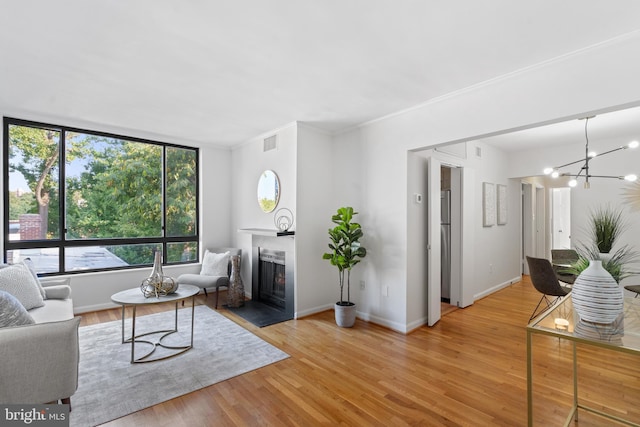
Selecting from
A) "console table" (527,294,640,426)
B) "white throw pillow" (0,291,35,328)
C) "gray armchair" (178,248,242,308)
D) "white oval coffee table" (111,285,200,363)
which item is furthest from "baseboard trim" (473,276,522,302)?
"white throw pillow" (0,291,35,328)

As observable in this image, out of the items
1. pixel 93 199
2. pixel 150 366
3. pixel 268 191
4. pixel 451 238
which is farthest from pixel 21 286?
pixel 451 238

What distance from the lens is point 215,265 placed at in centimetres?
491

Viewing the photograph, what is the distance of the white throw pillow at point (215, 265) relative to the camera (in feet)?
15.9

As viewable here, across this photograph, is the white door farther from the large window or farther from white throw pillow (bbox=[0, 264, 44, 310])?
white throw pillow (bbox=[0, 264, 44, 310])

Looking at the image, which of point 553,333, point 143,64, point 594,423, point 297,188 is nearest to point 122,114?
point 143,64

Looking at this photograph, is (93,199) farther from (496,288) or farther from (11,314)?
(496,288)

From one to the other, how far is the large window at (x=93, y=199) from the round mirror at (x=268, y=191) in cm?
141

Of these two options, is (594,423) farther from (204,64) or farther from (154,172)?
(154,172)

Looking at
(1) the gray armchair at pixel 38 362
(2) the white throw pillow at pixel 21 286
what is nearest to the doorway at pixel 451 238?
(1) the gray armchair at pixel 38 362

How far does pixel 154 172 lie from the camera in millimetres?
5035

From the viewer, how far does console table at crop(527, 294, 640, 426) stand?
1.48 m

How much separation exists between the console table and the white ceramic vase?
45 mm

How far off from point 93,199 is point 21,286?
6.24ft

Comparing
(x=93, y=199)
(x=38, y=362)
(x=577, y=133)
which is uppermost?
(x=577, y=133)
